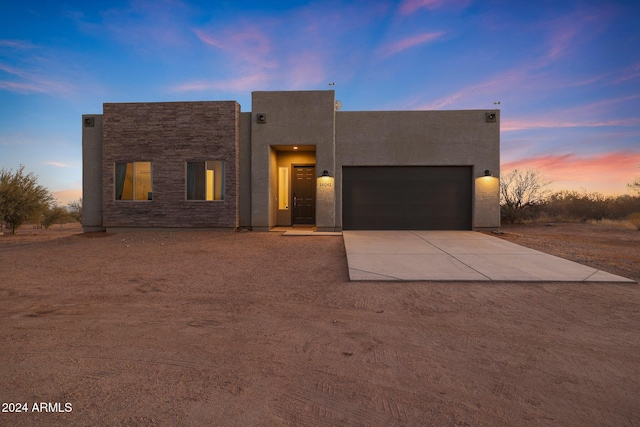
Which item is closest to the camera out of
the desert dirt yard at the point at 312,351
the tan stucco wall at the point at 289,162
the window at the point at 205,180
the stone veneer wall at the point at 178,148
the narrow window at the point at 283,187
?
the desert dirt yard at the point at 312,351

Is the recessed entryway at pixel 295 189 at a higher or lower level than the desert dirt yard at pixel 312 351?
higher

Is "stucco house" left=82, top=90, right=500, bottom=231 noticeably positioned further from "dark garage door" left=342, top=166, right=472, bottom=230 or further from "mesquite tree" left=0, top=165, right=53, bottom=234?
"mesquite tree" left=0, top=165, right=53, bottom=234

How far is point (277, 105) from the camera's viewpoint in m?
12.5

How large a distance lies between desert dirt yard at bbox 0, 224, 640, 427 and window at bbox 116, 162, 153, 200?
7.00 meters

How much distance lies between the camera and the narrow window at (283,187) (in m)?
14.6

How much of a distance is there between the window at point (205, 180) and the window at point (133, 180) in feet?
5.82

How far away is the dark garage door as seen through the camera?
12.8m

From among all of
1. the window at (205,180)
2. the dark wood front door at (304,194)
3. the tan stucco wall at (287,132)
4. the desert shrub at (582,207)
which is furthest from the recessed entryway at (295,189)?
the desert shrub at (582,207)

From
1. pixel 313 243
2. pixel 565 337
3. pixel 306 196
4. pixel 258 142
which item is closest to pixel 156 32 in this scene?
pixel 258 142

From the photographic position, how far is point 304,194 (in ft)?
47.7

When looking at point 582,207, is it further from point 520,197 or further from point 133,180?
point 133,180

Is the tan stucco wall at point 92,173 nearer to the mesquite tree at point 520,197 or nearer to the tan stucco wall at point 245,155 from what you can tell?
the tan stucco wall at point 245,155

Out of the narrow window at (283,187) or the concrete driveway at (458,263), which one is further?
the narrow window at (283,187)

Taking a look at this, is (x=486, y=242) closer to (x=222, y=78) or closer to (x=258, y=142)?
(x=258, y=142)
